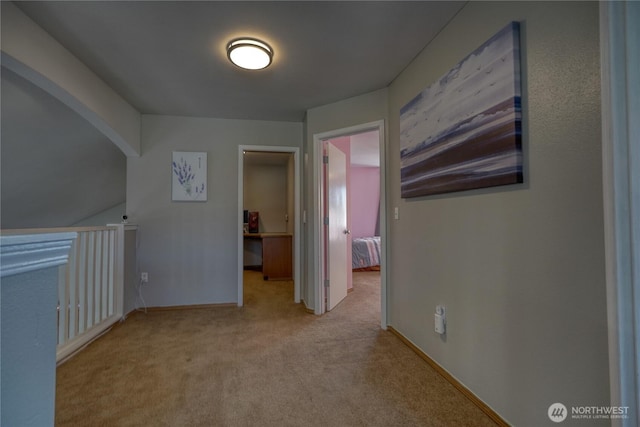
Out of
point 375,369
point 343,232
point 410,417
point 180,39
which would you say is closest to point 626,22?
point 410,417

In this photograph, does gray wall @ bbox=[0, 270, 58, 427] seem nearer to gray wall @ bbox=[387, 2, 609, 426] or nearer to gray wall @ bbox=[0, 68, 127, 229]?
gray wall @ bbox=[387, 2, 609, 426]

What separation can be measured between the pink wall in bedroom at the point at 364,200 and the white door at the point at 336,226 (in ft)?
10.00

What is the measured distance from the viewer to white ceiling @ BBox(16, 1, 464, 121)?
1.67 m

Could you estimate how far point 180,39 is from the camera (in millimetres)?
1938

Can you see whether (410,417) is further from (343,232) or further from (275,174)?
(275,174)

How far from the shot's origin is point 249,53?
202cm

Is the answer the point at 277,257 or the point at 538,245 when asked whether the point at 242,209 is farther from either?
the point at 538,245

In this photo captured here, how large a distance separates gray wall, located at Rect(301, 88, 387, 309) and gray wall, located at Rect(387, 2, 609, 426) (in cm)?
94

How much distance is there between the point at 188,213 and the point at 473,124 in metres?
3.11

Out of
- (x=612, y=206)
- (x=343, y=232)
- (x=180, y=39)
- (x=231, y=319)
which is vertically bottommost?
(x=231, y=319)

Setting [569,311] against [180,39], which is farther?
[180,39]

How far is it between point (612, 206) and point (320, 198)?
2.46 meters

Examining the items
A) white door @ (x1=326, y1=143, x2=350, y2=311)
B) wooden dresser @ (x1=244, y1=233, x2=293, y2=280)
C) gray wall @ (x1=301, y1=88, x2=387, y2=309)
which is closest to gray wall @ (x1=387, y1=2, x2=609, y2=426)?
gray wall @ (x1=301, y1=88, x2=387, y2=309)

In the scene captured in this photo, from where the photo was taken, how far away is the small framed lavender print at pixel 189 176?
3.37m
